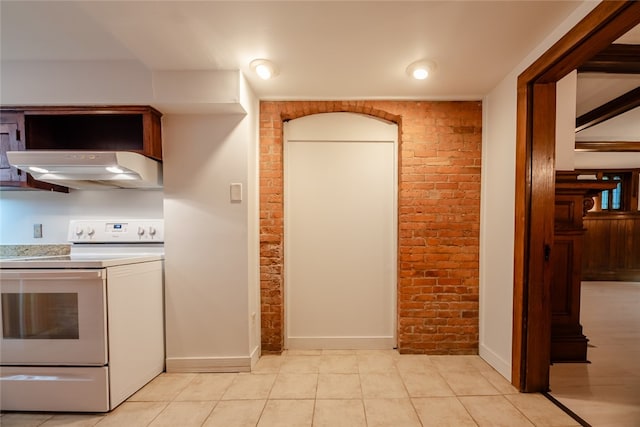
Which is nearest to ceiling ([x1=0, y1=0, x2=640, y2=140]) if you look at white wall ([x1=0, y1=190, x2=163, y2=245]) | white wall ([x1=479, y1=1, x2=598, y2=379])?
white wall ([x1=479, y1=1, x2=598, y2=379])

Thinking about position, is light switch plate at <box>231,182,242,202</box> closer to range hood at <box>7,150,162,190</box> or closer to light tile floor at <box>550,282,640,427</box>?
range hood at <box>7,150,162,190</box>

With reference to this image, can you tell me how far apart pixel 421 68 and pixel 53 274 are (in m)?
2.66

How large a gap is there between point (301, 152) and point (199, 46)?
3.63 feet

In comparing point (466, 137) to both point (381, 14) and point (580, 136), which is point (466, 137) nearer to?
point (381, 14)

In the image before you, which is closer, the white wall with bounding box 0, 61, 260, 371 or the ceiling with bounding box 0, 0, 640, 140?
the ceiling with bounding box 0, 0, 640, 140

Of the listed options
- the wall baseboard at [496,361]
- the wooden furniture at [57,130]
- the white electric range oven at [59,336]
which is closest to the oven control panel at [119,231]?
the wooden furniture at [57,130]

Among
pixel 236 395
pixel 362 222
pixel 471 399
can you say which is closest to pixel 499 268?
pixel 471 399

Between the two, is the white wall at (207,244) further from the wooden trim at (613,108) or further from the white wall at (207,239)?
the wooden trim at (613,108)

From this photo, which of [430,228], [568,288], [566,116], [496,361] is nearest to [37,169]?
[430,228]

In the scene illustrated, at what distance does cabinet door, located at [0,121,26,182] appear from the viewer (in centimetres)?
194

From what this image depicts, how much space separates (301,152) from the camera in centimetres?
248

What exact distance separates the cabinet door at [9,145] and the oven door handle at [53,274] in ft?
2.69

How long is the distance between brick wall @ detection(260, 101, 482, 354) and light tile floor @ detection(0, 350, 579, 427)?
A: 0.25 m

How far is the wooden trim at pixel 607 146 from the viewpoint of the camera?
4.15 m
